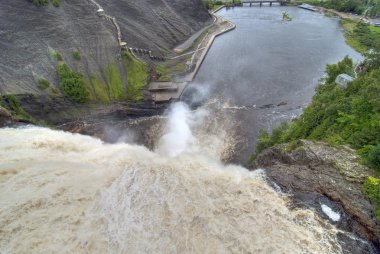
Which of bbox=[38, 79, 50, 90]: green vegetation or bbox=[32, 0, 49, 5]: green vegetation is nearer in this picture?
bbox=[38, 79, 50, 90]: green vegetation

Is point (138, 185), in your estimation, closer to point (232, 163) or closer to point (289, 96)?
point (232, 163)

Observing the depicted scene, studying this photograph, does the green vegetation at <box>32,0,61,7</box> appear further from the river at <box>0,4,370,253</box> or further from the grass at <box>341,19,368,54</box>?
the grass at <box>341,19,368,54</box>

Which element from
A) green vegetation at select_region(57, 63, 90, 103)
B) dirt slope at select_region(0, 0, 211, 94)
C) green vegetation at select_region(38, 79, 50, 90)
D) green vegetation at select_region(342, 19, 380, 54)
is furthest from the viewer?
green vegetation at select_region(342, 19, 380, 54)

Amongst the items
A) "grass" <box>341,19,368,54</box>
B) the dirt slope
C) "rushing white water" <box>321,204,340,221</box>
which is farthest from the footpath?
"rushing white water" <box>321,204,340,221</box>

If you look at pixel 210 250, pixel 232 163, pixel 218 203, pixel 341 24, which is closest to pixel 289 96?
pixel 232 163

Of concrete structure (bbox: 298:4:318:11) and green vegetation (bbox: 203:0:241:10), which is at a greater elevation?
green vegetation (bbox: 203:0:241:10)

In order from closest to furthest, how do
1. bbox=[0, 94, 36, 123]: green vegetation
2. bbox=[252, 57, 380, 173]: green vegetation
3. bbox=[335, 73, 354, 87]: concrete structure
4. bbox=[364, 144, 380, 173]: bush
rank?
bbox=[364, 144, 380, 173]: bush → bbox=[252, 57, 380, 173]: green vegetation → bbox=[0, 94, 36, 123]: green vegetation → bbox=[335, 73, 354, 87]: concrete structure

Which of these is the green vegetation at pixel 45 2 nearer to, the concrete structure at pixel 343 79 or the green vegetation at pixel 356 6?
the concrete structure at pixel 343 79
